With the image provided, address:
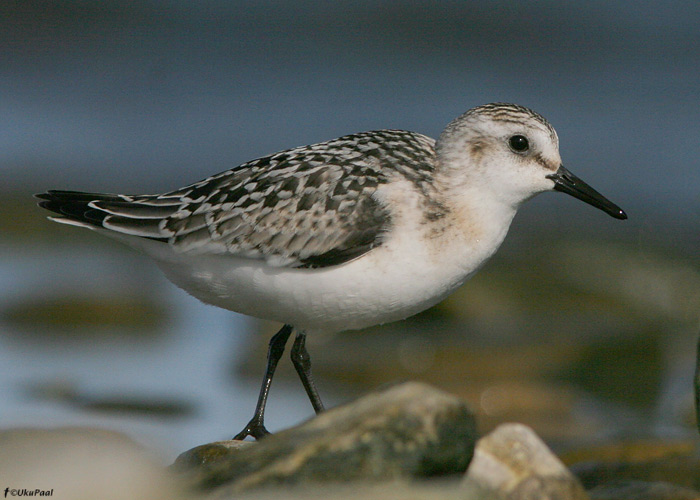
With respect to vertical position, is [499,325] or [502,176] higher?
[502,176]

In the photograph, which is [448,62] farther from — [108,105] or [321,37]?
[108,105]

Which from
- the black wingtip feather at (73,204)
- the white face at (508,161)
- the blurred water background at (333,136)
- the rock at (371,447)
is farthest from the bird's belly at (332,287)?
the blurred water background at (333,136)

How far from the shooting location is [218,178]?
6.36 meters

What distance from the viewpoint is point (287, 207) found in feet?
19.4

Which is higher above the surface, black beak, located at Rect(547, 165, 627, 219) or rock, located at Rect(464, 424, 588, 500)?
black beak, located at Rect(547, 165, 627, 219)

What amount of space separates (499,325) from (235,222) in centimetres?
434

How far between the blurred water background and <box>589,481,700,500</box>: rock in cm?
259

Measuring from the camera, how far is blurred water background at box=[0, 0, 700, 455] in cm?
840

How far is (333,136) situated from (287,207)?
8694 millimetres

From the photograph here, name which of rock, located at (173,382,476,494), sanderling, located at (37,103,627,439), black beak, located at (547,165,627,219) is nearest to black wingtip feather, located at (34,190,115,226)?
sanderling, located at (37,103,627,439)

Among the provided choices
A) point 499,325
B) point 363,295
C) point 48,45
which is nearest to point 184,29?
point 48,45

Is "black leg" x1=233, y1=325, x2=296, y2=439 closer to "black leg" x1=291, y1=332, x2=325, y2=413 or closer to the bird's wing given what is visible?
"black leg" x1=291, y1=332, x2=325, y2=413

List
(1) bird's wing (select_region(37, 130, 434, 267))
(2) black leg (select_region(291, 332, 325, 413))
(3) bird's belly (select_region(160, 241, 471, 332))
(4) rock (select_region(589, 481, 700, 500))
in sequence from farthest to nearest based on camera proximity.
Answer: (2) black leg (select_region(291, 332, 325, 413)), (1) bird's wing (select_region(37, 130, 434, 267)), (3) bird's belly (select_region(160, 241, 471, 332)), (4) rock (select_region(589, 481, 700, 500))

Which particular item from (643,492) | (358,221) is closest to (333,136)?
(358,221)
